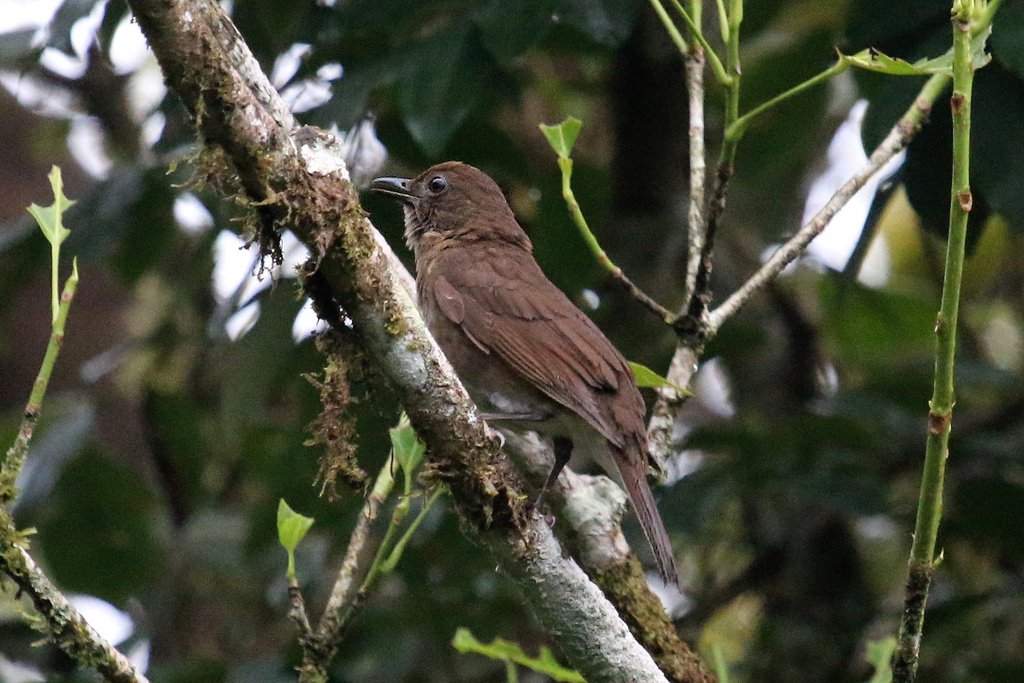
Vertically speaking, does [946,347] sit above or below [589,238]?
below

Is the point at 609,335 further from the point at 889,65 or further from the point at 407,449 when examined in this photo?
the point at 889,65

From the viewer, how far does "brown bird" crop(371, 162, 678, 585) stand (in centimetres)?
371

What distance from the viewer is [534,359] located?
3938 mm

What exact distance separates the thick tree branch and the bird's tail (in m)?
0.48

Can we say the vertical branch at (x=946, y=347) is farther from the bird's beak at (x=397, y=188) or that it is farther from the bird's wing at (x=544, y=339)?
the bird's beak at (x=397, y=188)

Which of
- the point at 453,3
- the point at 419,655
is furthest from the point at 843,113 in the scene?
the point at 419,655

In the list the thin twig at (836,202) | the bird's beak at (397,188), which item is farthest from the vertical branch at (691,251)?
the bird's beak at (397,188)

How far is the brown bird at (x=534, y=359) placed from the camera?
12.2 ft

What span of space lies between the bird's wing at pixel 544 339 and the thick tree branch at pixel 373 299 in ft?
2.70

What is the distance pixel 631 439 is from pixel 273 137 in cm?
153

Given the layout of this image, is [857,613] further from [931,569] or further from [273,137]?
[273,137]

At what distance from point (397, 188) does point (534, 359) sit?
105 centimetres

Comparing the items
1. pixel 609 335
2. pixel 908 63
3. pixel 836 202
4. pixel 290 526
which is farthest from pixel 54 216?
pixel 609 335

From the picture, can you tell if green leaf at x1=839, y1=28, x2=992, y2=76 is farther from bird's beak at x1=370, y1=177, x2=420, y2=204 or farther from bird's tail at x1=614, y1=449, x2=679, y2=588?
bird's beak at x1=370, y1=177, x2=420, y2=204
